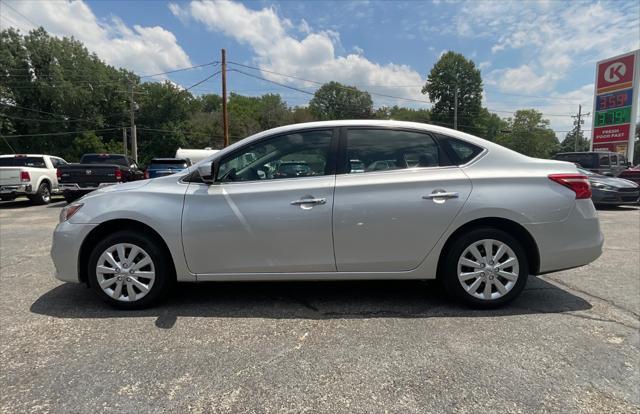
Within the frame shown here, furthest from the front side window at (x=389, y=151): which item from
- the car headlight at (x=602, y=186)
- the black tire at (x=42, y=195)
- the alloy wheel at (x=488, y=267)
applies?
the black tire at (x=42, y=195)

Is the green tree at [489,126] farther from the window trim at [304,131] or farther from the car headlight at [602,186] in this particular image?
the window trim at [304,131]

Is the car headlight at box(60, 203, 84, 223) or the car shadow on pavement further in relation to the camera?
the car headlight at box(60, 203, 84, 223)

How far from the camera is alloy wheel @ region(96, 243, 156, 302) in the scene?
11.9ft

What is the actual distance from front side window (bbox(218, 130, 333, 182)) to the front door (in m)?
0.01

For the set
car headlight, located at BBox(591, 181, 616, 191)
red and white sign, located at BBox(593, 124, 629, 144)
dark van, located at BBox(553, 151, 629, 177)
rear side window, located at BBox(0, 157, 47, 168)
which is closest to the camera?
car headlight, located at BBox(591, 181, 616, 191)

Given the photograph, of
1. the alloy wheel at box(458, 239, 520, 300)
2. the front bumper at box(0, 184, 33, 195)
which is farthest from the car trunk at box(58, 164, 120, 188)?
the alloy wheel at box(458, 239, 520, 300)

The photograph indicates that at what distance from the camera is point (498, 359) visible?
111 inches

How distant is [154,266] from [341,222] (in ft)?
5.51

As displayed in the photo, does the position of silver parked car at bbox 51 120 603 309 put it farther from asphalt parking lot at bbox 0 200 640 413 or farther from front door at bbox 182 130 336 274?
asphalt parking lot at bbox 0 200 640 413

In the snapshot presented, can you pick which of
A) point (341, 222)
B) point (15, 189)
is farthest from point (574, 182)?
point (15, 189)

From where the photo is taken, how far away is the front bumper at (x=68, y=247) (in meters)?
3.65

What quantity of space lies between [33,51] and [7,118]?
8.29m

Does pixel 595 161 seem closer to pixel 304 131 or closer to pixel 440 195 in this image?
pixel 440 195

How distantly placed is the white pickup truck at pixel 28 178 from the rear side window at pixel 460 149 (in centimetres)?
1407
